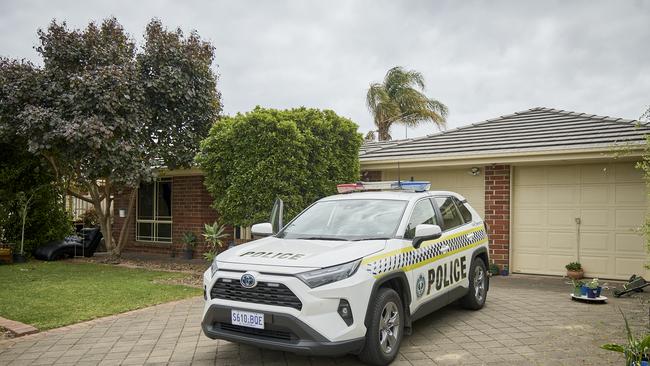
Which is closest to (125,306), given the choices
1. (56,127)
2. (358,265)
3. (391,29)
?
(358,265)

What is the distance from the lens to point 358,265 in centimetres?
418

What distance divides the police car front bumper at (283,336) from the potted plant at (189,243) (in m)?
9.00

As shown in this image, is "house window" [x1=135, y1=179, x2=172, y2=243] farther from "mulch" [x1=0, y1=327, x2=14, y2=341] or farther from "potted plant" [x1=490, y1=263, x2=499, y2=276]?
"potted plant" [x1=490, y1=263, x2=499, y2=276]

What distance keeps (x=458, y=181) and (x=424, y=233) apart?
6110 mm

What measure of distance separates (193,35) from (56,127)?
13.3 ft

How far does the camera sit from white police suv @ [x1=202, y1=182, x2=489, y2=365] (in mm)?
3947

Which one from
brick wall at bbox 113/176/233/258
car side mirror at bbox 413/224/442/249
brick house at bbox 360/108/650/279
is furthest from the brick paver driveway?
brick wall at bbox 113/176/233/258

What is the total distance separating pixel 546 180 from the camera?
9555mm

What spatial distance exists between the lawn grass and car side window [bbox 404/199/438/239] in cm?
423

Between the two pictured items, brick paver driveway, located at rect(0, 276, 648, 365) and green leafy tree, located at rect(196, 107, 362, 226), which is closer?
brick paver driveway, located at rect(0, 276, 648, 365)

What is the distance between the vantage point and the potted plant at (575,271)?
9.02m

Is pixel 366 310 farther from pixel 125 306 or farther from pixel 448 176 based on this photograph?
pixel 448 176

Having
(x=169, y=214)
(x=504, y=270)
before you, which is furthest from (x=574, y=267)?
(x=169, y=214)

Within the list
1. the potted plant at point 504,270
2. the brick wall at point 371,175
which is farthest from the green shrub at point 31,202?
the potted plant at point 504,270
